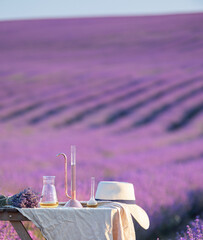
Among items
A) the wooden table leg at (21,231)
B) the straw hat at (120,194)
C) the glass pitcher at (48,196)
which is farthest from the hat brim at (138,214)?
the wooden table leg at (21,231)

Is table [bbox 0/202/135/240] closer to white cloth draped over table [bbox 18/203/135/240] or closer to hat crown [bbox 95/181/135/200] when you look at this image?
white cloth draped over table [bbox 18/203/135/240]

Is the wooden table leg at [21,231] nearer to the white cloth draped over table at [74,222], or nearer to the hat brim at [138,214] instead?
the white cloth draped over table at [74,222]

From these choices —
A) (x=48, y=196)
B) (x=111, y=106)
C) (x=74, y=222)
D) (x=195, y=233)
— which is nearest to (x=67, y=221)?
(x=74, y=222)

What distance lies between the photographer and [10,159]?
26.5 feet

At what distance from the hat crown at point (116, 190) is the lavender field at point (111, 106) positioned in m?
1.02

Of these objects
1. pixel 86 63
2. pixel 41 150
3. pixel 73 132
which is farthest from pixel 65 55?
pixel 41 150

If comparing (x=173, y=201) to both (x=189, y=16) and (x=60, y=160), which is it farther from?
(x=189, y=16)

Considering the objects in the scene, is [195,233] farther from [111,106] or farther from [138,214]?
[111,106]

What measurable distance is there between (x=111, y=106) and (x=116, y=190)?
372 inches

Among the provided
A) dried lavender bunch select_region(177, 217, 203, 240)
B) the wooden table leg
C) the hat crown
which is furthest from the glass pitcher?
dried lavender bunch select_region(177, 217, 203, 240)

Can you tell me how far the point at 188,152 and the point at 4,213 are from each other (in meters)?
5.64

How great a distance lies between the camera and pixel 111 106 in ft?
42.8

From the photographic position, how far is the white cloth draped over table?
3230mm

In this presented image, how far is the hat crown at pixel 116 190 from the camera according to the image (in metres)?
3.62
